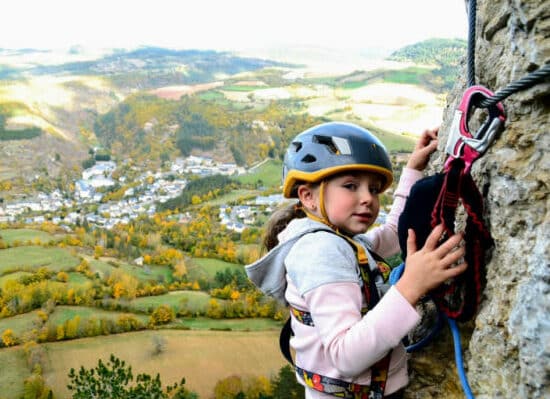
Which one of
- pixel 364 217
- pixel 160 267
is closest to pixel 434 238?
pixel 364 217

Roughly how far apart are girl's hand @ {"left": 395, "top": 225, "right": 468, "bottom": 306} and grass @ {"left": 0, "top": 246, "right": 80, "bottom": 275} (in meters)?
46.1

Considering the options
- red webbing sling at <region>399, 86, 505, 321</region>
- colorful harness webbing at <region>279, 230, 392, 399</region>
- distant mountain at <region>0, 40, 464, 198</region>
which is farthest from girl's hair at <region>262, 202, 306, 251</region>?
distant mountain at <region>0, 40, 464, 198</region>

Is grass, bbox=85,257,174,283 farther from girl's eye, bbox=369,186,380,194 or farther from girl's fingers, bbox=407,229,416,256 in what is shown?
girl's fingers, bbox=407,229,416,256

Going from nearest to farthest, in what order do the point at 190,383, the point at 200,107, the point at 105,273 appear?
the point at 190,383
the point at 105,273
the point at 200,107

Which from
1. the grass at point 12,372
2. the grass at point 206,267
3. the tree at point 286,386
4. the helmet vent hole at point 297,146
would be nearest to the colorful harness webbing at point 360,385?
the helmet vent hole at point 297,146

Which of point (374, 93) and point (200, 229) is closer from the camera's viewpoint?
point (200, 229)

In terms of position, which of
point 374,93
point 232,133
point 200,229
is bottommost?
point 200,229

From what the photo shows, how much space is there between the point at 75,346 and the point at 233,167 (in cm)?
5569

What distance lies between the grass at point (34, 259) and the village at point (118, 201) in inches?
526

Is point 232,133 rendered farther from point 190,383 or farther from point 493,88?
point 493,88

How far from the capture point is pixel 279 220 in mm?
2539

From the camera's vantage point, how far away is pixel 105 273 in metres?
43.5

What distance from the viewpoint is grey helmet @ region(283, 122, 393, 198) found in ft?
6.83

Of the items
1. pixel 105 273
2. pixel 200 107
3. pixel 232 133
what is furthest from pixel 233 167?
pixel 105 273
